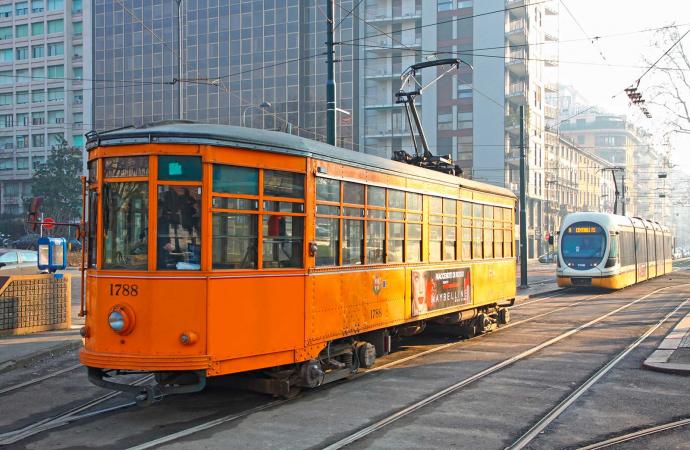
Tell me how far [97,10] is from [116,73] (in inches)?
256

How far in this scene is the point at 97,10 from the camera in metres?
65.2

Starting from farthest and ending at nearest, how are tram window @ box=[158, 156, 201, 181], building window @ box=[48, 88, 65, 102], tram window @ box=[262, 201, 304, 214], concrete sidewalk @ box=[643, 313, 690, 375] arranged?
building window @ box=[48, 88, 65, 102], concrete sidewalk @ box=[643, 313, 690, 375], tram window @ box=[262, 201, 304, 214], tram window @ box=[158, 156, 201, 181]

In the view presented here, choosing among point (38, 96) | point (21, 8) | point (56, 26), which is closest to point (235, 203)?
point (56, 26)

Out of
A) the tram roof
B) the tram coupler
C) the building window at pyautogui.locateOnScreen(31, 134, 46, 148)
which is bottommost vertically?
the tram coupler

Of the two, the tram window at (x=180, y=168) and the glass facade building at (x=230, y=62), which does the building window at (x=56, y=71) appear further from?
the tram window at (x=180, y=168)

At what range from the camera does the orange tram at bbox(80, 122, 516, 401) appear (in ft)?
21.9

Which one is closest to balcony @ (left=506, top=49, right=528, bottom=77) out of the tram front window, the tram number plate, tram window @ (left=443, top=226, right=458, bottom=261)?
the tram front window

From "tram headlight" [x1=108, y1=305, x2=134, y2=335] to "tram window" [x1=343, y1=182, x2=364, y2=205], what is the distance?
2.93m

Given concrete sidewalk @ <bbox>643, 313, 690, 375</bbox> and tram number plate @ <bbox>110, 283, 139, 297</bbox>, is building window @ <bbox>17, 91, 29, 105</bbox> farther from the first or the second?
tram number plate @ <bbox>110, 283, 139, 297</bbox>

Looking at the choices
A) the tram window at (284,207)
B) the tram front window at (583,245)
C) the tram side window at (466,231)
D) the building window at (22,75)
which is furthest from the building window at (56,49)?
the tram window at (284,207)

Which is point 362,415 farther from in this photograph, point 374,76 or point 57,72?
point 57,72

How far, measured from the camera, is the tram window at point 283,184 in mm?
7312

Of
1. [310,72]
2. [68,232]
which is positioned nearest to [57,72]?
[68,232]

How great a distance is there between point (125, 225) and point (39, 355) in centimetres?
495
